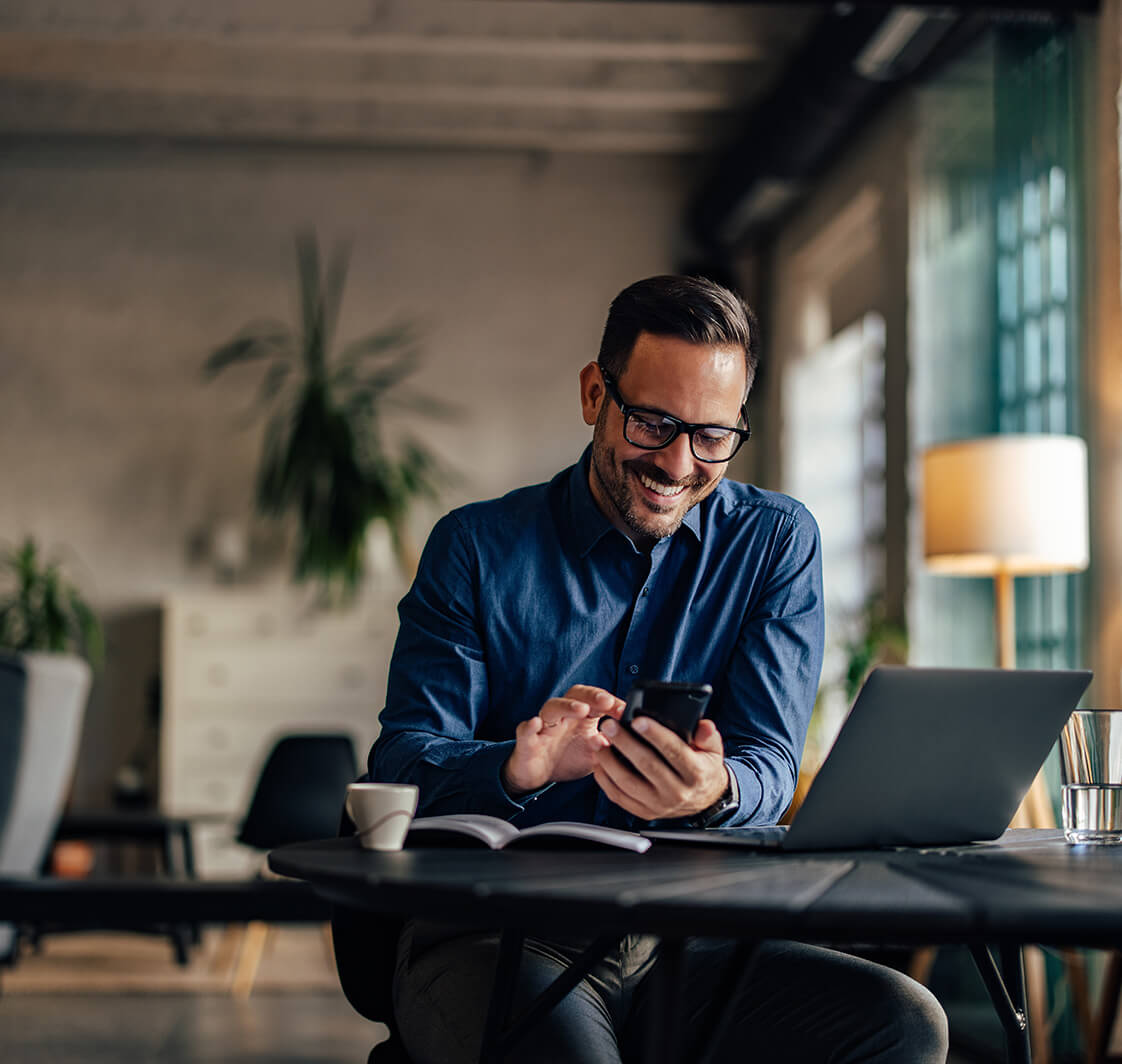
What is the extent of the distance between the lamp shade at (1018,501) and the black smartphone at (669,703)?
236 centimetres

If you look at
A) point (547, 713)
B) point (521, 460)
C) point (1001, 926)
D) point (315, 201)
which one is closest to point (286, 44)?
point (315, 201)

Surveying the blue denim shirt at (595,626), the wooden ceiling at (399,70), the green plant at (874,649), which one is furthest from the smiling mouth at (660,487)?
the wooden ceiling at (399,70)

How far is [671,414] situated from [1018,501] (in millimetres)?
2027

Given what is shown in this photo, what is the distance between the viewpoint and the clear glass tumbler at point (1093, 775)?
142 centimetres

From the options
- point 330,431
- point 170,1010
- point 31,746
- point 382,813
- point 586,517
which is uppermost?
point 330,431

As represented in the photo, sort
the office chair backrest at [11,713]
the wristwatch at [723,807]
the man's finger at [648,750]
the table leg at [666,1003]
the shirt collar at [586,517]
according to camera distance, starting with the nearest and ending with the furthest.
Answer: the table leg at [666,1003] → the man's finger at [648,750] → the wristwatch at [723,807] → the shirt collar at [586,517] → the office chair backrest at [11,713]

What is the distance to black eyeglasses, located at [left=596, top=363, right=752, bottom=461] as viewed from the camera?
1.68m

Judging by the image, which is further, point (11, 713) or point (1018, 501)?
point (1018, 501)

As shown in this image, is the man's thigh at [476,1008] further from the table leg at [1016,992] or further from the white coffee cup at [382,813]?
the table leg at [1016,992]

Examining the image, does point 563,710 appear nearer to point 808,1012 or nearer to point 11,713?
point 808,1012

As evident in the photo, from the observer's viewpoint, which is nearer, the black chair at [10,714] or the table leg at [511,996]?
the table leg at [511,996]

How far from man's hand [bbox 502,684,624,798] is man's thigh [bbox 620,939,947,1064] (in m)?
0.23

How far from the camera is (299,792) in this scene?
4.08 meters

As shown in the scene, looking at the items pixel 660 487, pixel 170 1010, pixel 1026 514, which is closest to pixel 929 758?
pixel 660 487
